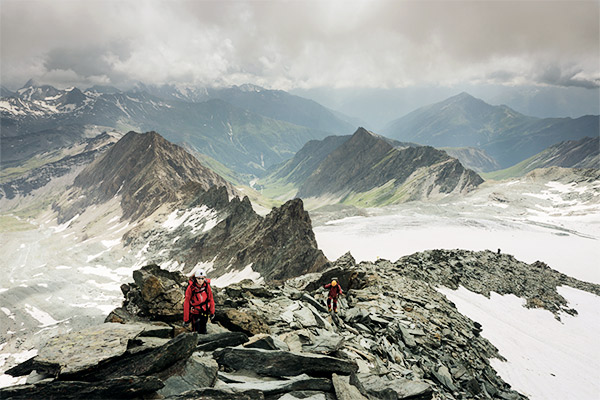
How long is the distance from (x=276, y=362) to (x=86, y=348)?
233 inches

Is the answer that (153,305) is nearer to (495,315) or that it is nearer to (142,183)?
(495,315)

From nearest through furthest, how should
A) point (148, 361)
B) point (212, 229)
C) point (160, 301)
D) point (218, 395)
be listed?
point (218, 395) → point (148, 361) → point (160, 301) → point (212, 229)

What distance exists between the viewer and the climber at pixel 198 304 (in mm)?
10992

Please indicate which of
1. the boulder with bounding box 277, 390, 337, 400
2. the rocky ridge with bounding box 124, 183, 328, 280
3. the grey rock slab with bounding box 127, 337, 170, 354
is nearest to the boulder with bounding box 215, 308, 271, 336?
the grey rock slab with bounding box 127, 337, 170, 354

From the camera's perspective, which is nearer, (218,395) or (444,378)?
(218,395)

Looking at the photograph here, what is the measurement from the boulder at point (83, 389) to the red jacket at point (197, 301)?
3294 mm

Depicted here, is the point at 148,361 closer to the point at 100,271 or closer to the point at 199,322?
the point at 199,322

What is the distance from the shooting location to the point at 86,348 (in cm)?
904

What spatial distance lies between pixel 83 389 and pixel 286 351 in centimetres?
584

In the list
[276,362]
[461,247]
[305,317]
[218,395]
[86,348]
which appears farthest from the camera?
[461,247]

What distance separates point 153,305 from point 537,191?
225955 millimetres

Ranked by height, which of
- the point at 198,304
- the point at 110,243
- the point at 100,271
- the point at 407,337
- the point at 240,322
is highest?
the point at 198,304

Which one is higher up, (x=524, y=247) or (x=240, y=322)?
(x=240, y=322)

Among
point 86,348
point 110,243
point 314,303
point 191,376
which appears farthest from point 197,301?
point 110,243
